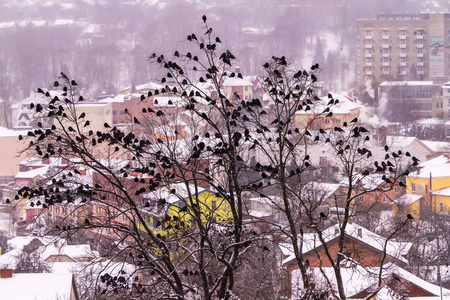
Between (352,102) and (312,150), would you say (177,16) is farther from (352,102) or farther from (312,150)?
(312,150)

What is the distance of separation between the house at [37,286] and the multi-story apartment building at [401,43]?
27.8 metres

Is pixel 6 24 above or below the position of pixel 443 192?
above

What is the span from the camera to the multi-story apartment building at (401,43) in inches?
1303

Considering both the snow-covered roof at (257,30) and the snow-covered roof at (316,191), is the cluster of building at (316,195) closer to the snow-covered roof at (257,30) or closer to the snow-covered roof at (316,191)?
the snow-covered roof at (316,191)

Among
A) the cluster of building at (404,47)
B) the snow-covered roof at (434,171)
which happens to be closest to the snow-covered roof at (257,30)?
the cluster of building at (404,47)

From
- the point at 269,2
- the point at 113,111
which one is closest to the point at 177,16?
the point at 269,2

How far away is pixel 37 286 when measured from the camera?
5.65 meters

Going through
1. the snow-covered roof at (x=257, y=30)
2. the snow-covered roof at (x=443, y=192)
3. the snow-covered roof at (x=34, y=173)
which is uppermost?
the snow-covered roof at (x=257, y=30)

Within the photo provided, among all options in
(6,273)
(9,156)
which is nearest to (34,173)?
(9,156)

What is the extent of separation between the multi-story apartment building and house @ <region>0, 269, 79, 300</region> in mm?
27791

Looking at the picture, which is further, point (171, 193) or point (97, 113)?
point (97, 113)

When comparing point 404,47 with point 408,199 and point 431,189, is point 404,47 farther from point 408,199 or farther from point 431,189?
point 408,199

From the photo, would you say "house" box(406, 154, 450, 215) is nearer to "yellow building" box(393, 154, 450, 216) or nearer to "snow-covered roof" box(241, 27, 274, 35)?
"yellow building" box(393, 154, 450, 216)

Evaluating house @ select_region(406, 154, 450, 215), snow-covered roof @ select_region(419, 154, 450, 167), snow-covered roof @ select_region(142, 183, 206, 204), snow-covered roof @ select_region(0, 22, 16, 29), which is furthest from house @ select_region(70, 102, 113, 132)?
snow-covered roof @ select_region(0, 22, 16, 29)
